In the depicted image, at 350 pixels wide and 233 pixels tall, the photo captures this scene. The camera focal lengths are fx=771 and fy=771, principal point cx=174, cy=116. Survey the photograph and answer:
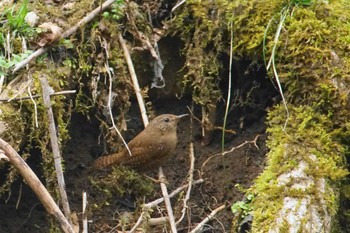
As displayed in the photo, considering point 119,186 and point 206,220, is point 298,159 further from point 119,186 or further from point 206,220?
point 119,186

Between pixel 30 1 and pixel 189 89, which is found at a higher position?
pixel 30 1

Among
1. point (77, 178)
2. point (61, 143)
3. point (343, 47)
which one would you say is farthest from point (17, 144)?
point (343, 47)

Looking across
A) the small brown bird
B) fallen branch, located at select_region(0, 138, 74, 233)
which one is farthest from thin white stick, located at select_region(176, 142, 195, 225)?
fallen branch, located at select_region(0, 138, 74, 233)

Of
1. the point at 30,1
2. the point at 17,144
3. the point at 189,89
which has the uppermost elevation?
the point at 30,1

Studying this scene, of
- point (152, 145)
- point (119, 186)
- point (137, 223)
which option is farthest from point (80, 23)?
point (137, 223)

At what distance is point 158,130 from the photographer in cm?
448

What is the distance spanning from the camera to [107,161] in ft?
14.1

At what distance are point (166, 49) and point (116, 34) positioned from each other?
382 millimetres

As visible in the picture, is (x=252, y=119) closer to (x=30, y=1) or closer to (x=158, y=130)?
(x=158, y=130)

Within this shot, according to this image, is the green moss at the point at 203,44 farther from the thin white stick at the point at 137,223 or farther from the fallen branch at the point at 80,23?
the thin white stick at the point at 137,223

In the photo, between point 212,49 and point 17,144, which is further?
point 212,49

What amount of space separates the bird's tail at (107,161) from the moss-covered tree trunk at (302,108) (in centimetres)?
92

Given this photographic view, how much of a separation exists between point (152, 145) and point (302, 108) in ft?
3.46

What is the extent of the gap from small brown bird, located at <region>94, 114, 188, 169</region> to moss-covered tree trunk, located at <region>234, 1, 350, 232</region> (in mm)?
625
